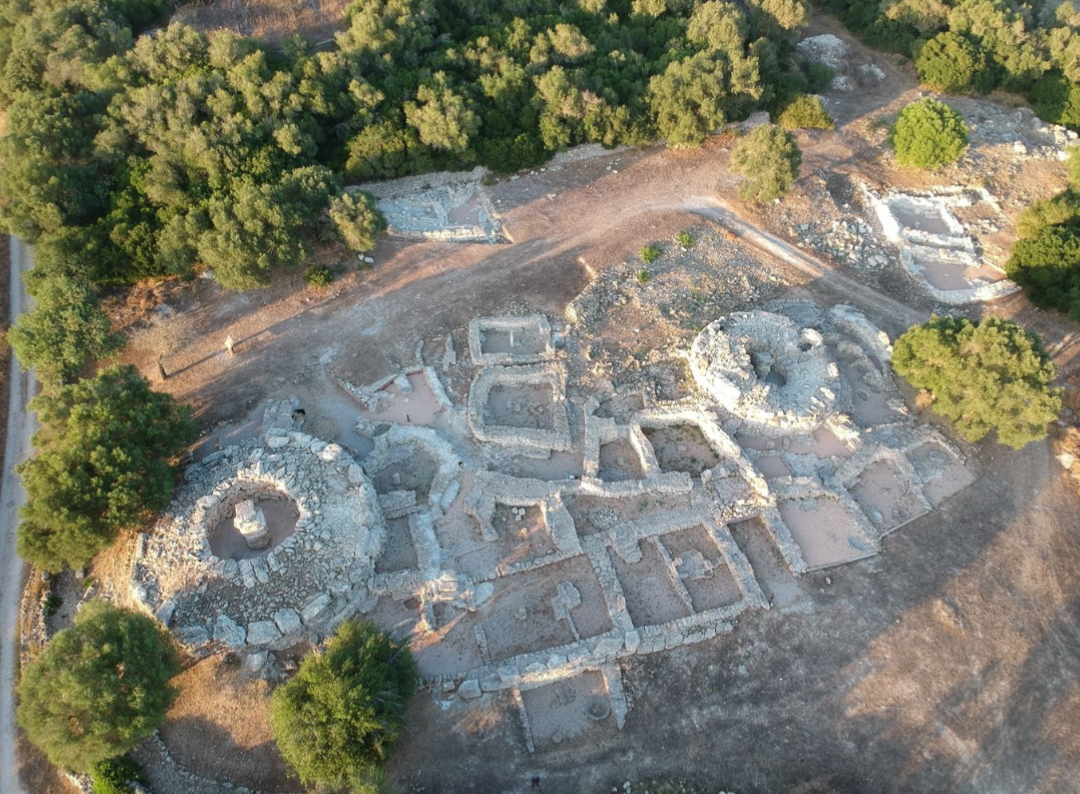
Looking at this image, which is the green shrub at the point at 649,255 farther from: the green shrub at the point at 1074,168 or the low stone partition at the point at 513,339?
the green shrub at the point at 1074,168

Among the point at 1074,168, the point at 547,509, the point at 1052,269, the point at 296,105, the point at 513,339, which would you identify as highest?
the point at 296,105

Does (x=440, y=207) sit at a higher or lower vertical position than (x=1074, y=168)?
higher

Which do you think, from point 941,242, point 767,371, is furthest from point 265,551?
point 941,242

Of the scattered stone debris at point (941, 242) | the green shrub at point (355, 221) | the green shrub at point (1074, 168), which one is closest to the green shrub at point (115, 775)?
the green shrub at point (355, 221)

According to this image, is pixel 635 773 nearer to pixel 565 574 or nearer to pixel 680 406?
pixel 565 574

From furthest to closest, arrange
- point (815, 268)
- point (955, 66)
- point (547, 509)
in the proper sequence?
1. point (955, 66)
2. point (815, 268)
3. point (547, 509)

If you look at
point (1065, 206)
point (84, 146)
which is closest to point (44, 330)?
point (84, 146)

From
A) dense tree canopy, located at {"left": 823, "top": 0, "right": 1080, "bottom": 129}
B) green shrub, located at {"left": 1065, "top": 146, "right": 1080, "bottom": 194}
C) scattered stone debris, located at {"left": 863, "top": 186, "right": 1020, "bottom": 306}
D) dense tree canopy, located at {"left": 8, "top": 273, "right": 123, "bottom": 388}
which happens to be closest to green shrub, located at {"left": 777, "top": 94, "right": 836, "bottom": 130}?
scattered stone debris, located at {"left": 863, "top": 186, "right": 1020, "bottom": 306}

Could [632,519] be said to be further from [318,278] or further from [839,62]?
[839,62]
